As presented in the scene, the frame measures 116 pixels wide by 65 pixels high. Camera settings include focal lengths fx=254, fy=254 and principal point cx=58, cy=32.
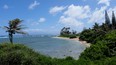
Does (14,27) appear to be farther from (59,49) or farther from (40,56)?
(59,49)

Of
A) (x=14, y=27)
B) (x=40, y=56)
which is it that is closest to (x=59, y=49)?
(x=14, y=27)

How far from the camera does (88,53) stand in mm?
21156

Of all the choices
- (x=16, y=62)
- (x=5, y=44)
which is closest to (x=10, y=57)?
(x=16, y=62)

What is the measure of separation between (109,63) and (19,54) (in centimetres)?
560

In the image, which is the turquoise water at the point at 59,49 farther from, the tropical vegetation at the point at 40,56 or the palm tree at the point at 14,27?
the tropical vegetation at the point at 40,56

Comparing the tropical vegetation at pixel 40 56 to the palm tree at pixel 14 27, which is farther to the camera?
the palm tree at pixel 14 27

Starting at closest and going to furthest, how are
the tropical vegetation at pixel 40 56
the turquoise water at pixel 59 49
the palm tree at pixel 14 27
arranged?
the tropical vegetation at pixel 40 56 → the palm tree at pixel 14 27 → the turquoise water at pixel 59 49

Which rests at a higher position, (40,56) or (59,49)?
(40,56)

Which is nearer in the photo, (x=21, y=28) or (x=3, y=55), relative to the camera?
(x=3, y=55)

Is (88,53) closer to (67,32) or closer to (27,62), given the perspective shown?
(27,62)

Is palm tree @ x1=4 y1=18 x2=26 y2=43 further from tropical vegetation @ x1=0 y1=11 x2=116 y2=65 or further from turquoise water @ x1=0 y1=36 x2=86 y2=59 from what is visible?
tropical vegetation @ x1=0 y1=11 x2=116 y2=65

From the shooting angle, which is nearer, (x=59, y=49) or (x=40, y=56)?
(x=40, y=56)

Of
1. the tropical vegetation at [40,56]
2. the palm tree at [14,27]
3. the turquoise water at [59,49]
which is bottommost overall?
the turquoise water at [59,49]

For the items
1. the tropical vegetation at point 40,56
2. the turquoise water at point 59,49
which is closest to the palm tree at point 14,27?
the turquoise water at point 59,49
